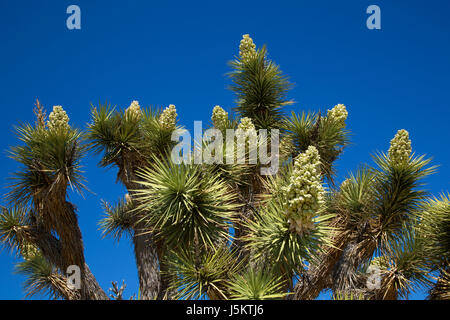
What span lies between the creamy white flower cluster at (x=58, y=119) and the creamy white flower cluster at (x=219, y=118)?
2.51m

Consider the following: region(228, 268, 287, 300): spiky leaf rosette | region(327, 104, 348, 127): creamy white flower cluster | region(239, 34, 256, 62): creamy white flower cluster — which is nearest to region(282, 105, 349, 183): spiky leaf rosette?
region(327, 104, 348, 127): creamy white flower cluster

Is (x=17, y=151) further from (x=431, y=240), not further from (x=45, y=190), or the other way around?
(x=431, y=240)

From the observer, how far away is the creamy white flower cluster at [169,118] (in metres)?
8.19

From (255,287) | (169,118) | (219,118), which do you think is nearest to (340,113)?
(219,118)

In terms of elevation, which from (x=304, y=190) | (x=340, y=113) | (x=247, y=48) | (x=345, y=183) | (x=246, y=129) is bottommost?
(x=304, y=190)

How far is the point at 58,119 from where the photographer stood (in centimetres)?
804

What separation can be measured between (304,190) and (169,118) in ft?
11.8

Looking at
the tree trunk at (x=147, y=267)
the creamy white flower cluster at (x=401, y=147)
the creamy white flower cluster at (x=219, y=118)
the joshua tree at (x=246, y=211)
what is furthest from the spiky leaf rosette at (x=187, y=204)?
the creamy white flower cluster at (x=401, y=147)

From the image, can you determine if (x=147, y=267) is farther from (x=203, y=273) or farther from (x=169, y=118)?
(x=169, y=118)

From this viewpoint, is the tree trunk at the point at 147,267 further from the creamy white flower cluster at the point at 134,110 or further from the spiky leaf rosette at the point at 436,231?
the spiky leaf rosette at the point at 436,231

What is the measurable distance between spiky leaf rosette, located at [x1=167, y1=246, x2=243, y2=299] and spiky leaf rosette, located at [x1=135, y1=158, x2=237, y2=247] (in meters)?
0.22

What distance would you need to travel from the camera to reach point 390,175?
22.8 ft

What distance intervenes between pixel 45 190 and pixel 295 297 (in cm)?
441
